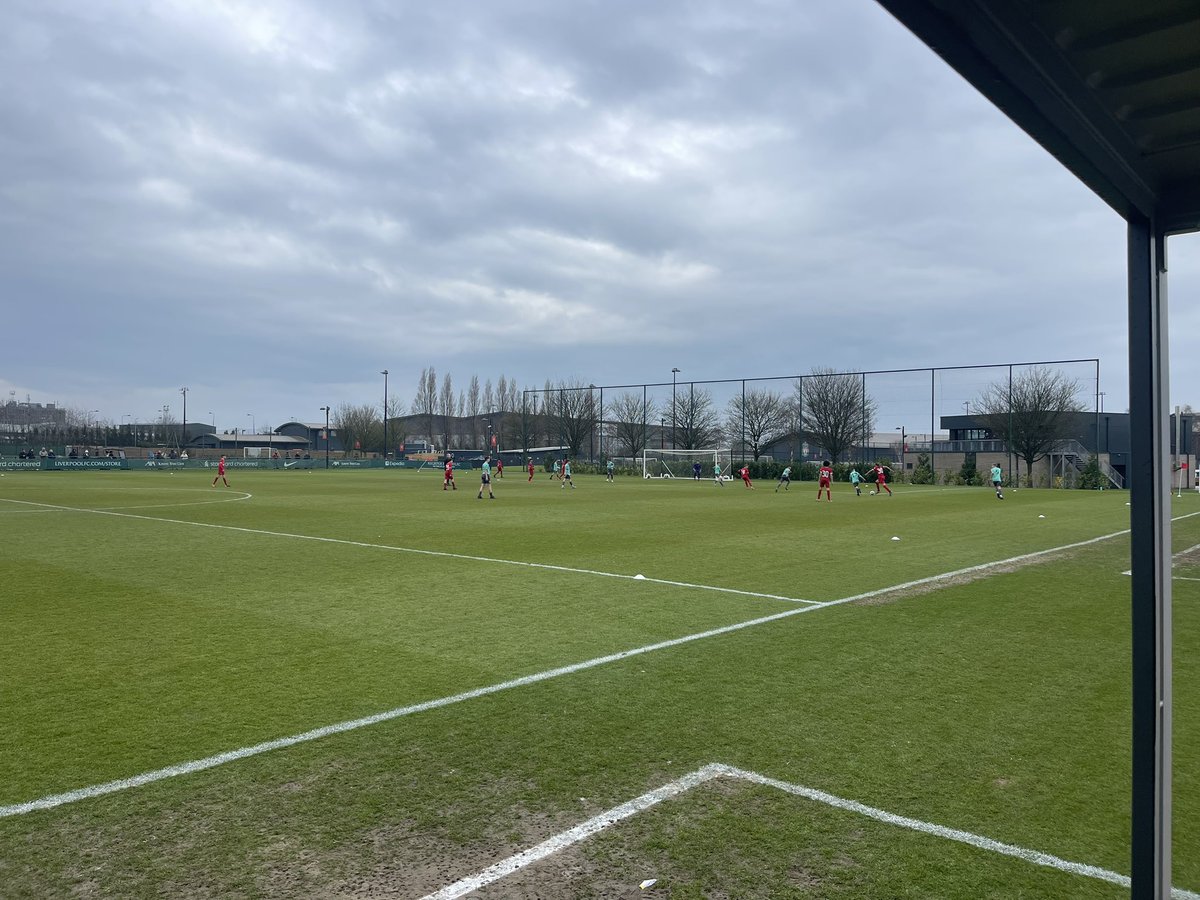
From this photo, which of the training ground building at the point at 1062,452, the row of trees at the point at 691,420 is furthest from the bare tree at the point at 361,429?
the training ground building at the point at 1062,452

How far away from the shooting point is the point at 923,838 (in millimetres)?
4055

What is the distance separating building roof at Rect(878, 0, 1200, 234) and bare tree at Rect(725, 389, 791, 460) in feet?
221

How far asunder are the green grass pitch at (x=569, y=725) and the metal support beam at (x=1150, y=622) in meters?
0.95

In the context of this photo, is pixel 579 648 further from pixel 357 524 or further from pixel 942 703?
pixel 357 524

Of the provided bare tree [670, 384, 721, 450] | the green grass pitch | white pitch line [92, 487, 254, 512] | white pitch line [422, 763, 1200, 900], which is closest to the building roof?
white pitch line [422, 763, 1200, 900]

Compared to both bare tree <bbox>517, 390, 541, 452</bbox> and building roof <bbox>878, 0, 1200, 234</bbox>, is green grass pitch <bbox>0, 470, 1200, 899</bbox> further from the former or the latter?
bare tree <bbox>517, 390, 541, 452</bbox>

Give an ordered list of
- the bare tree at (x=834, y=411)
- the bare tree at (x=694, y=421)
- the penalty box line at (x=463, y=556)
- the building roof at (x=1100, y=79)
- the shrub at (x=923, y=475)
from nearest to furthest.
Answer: the building roof at (x=1100, y=79)
the penalty box line at (x=463, y=556)
the shrub at (x=923, y=475)
the bare tree at (x=834, y=411)
the bare tree at (x=694, y=421)

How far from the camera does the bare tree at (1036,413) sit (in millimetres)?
53812

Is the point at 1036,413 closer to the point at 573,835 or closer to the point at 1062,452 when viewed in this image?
the point at 1062,452

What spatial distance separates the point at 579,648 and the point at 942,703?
326cm

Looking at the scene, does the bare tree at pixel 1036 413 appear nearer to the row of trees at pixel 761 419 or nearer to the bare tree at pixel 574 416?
the row of trees at pixel 761 419

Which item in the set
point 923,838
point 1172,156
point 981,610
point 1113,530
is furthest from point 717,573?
point 1113,530

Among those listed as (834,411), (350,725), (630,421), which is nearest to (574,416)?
(630,421)

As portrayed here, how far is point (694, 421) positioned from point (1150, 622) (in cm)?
7325
